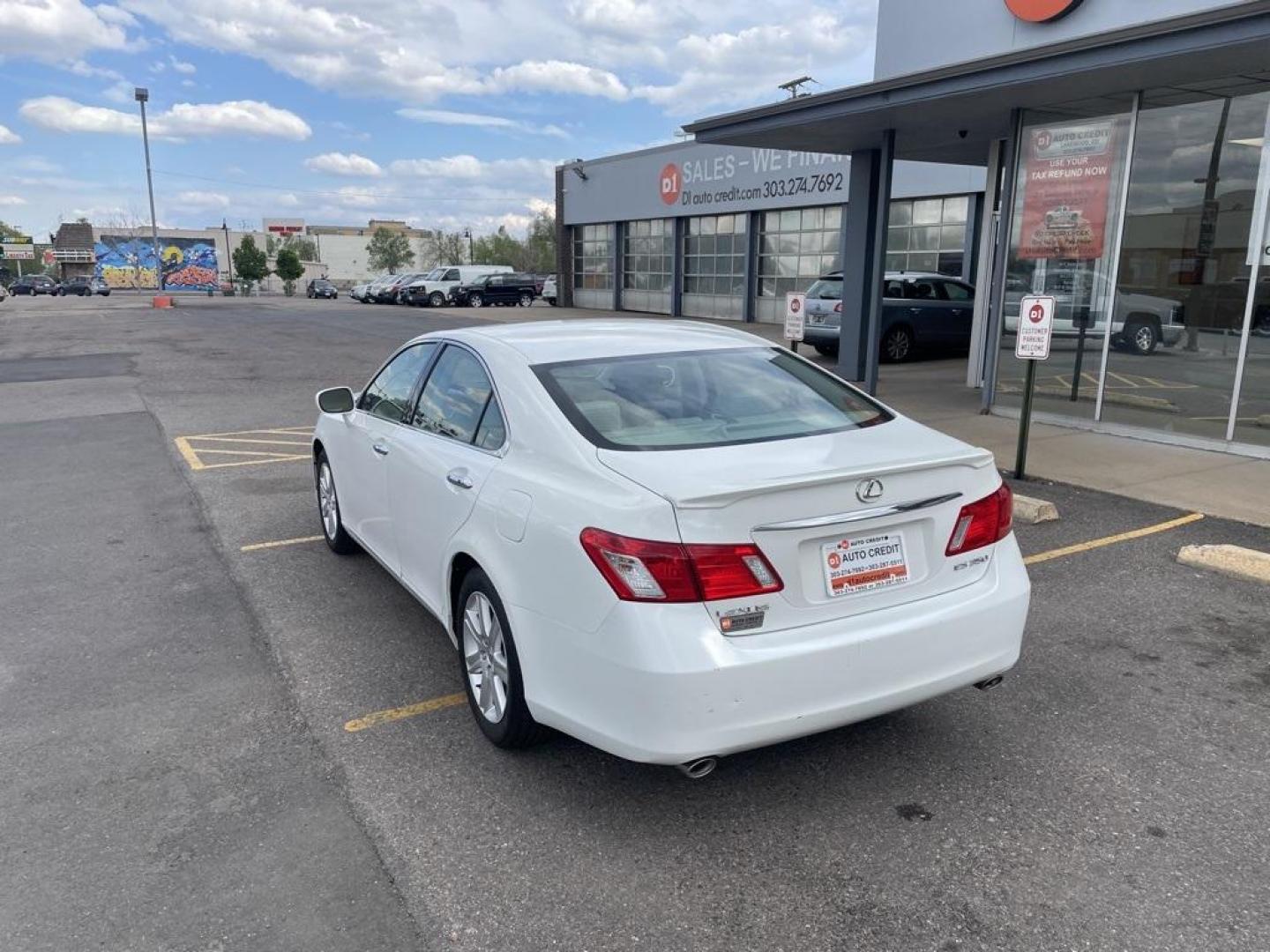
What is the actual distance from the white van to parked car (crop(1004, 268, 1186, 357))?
34.5 metres

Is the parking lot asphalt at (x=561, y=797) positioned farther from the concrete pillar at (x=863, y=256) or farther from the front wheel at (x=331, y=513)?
the concrete pillar at (x=863, y=256)

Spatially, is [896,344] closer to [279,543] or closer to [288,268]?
[279,543]

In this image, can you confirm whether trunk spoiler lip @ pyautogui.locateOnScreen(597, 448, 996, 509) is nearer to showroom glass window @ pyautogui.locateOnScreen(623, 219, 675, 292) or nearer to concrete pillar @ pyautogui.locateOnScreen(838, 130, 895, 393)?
concrete pillar @ pyautogui.locateOnScreen(838, 130, 895, 393)

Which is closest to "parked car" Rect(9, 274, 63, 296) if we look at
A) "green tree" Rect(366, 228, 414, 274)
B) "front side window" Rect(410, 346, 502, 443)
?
"green tree" Rect(366, 228, 414, 274)

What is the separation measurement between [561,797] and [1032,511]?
4.61 metres

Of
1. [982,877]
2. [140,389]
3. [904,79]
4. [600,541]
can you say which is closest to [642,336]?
[600,541]

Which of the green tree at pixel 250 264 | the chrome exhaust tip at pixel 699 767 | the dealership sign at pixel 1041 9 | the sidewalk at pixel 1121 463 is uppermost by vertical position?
the dealership sign at pixel 1041 9

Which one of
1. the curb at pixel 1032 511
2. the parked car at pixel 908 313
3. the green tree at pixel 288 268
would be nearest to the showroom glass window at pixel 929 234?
the parked car at pixel 908 313

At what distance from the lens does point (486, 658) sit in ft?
11.6

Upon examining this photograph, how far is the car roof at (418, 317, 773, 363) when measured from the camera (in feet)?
12.9

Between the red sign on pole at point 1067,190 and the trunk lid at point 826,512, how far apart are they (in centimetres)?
814

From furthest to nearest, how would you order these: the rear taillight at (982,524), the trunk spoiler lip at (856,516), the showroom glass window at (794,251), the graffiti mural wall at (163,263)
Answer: the graffiti mural wall at (163,263), the showroom glass window at (794,251), the rear taillight at (982,524), the trunk spoiler lip at (856,516)

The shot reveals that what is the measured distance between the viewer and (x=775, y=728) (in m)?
2.82

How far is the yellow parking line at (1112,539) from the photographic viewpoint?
5840 mm
